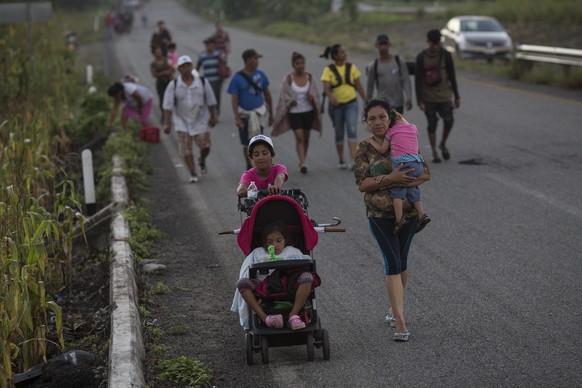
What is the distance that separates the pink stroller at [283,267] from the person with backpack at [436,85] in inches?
320

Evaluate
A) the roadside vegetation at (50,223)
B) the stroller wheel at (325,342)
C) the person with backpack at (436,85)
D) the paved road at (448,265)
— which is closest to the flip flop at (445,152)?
the person with backpack at (436,85)

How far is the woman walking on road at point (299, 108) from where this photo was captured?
15492mm

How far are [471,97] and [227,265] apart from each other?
14.3 metres

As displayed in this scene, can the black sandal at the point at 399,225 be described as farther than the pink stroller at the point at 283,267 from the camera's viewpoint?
Yes

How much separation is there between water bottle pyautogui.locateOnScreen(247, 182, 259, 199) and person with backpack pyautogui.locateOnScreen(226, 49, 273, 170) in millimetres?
7064

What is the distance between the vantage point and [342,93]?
1577 centimetres

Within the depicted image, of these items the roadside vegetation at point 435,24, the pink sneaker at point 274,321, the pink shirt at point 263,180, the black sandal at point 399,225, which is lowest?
the roadside vegetation at point 435,24

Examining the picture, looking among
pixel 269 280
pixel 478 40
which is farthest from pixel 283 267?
pixel 478 40

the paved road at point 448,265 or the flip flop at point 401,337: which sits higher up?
the flip flop at point 401,337

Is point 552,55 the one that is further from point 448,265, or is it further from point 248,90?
point 448,265

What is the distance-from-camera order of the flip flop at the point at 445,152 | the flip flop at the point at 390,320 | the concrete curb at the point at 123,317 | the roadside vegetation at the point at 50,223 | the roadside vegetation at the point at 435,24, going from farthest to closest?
the roadside vegetation at the point at 435,24, the flip flop at the point at 445,152, the flip flop at the point at 390,320, the roadside vegetation at the point at 50,223, the concrete curb at the point at 123,317

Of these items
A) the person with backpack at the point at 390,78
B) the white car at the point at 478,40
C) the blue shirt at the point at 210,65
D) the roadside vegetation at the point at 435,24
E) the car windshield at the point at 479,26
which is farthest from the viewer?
the car windshield at the point at 479,26

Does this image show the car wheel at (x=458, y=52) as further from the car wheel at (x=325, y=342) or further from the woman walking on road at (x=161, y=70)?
the car wheel at (x=325, y=342)

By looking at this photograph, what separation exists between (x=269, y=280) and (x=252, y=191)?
77 centimetres
